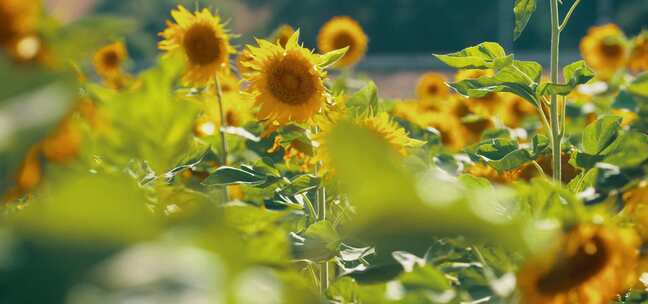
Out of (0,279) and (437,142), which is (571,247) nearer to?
(0,279)

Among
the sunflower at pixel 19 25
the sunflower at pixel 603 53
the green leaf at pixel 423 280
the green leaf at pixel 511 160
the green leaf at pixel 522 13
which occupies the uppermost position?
the sunflower at pixel 603 53

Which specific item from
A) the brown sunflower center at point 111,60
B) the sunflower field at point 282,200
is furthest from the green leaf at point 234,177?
the brown sunflower center at point 111,60

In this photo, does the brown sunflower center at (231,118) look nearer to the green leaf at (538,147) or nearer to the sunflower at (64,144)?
the green leaf at (538,147)

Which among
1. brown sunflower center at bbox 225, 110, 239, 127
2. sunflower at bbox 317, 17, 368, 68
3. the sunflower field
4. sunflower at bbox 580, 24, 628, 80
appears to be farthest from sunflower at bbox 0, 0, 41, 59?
sunflower at bbox 580, 24, 628, 80

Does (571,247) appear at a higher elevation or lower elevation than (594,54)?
lower

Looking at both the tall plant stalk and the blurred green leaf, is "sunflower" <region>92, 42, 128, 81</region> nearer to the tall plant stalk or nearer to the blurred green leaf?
the tall plant stalk

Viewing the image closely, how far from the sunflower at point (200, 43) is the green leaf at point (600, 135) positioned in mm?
788

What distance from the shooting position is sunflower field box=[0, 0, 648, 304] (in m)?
0.26

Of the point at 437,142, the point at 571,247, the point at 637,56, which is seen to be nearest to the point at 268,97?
the point at 437,142

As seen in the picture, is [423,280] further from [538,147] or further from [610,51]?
[610,51]

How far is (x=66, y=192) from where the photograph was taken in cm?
25

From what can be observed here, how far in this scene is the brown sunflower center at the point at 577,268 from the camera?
1.76 ft

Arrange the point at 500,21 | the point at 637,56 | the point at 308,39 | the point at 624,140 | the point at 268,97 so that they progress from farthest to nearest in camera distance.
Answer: the point at 308,39 → the point at 500,21 → the point at 637,56 → the point at 268,97 → the point at 624,140

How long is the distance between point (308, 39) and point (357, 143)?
12569 mm
